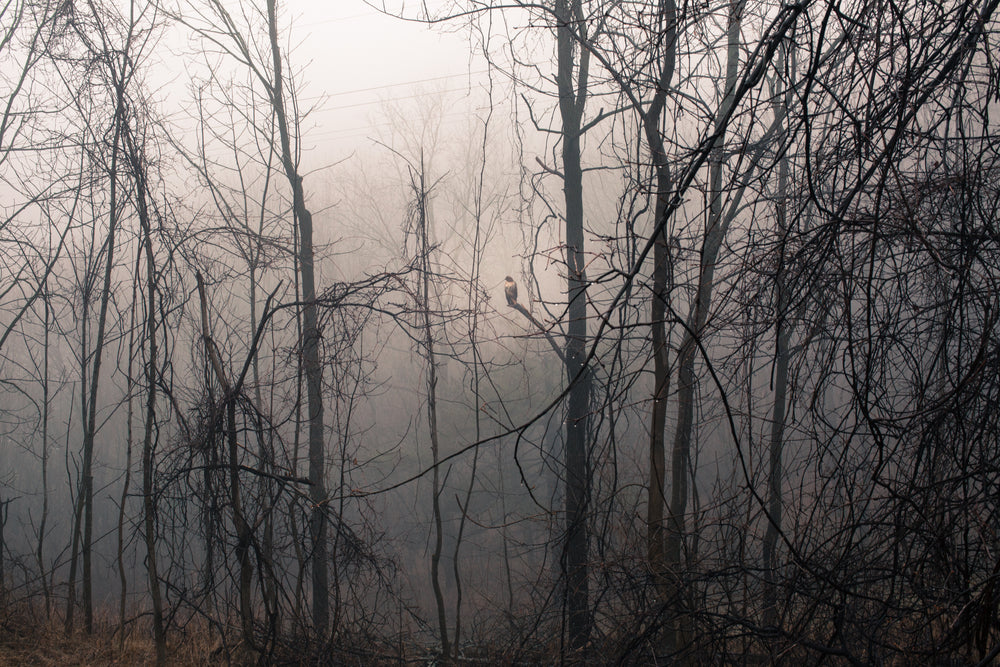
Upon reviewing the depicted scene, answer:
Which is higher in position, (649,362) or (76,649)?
(649,362)

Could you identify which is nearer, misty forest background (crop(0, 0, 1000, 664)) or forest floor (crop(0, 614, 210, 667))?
misty forest background (crop(0, 0, 1000, 664))

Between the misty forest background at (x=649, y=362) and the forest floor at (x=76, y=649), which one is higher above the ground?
the misty forest background at (x=649, y=362)

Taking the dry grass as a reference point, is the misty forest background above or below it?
above

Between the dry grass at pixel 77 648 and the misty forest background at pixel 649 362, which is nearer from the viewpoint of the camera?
the misty forest background at pixel 649 362

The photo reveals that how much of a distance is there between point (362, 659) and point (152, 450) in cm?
238

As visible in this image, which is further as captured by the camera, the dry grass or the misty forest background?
the dry grass

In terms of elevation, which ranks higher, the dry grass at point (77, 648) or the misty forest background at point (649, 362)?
the misty forest background at point (649, 362)

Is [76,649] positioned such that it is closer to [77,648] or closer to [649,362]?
[77,648]

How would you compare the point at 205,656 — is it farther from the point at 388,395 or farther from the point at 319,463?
the point at 388,395

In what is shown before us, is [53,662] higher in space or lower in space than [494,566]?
higher

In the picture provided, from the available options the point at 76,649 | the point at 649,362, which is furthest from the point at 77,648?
the point at 649,362

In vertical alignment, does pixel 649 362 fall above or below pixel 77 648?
above

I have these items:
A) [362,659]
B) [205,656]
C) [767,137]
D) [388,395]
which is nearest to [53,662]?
[205,656]

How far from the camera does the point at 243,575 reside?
4262 mm
